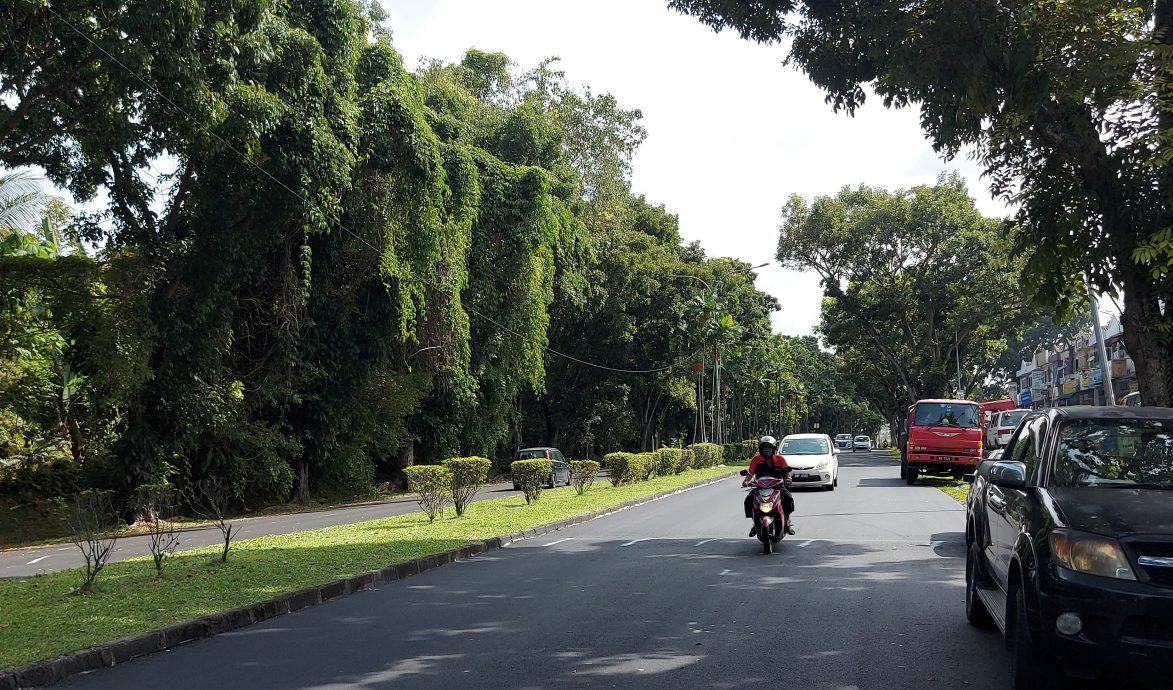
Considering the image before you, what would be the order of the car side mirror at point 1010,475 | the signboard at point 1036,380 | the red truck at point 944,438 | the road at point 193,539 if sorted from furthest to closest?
1. the signboard at point 1036,380
2. the red truck at point 944,438
3. the road at point 193,539
4. the car side mirror at point 1010,475

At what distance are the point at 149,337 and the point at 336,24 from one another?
9.36m

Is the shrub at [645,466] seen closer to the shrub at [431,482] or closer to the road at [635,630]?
the shrub at [431,482]

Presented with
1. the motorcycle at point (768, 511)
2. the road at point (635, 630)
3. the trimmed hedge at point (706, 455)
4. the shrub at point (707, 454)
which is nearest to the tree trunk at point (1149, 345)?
the road at point (635, 630)

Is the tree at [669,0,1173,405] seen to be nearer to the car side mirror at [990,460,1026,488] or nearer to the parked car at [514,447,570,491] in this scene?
the car side mirror at [990,460,1026,488]

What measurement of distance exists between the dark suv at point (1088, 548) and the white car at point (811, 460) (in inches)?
763

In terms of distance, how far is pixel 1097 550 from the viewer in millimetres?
4891

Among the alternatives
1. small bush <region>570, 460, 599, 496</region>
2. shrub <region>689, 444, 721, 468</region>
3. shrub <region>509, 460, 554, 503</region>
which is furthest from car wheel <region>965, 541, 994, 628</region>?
shrub <region>689, 444, 721, 468</region>

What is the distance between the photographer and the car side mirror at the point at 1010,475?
5688mm

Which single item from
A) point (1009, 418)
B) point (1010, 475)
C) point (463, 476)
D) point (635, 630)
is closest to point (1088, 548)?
point (1010, 475)

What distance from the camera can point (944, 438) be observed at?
2802 cm

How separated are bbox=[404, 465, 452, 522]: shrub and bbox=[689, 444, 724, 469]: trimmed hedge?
85.3ft

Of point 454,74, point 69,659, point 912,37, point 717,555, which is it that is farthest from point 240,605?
point 454,74

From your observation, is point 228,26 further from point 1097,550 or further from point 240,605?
point 1097,550

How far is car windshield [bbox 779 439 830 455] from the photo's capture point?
27489 mm
